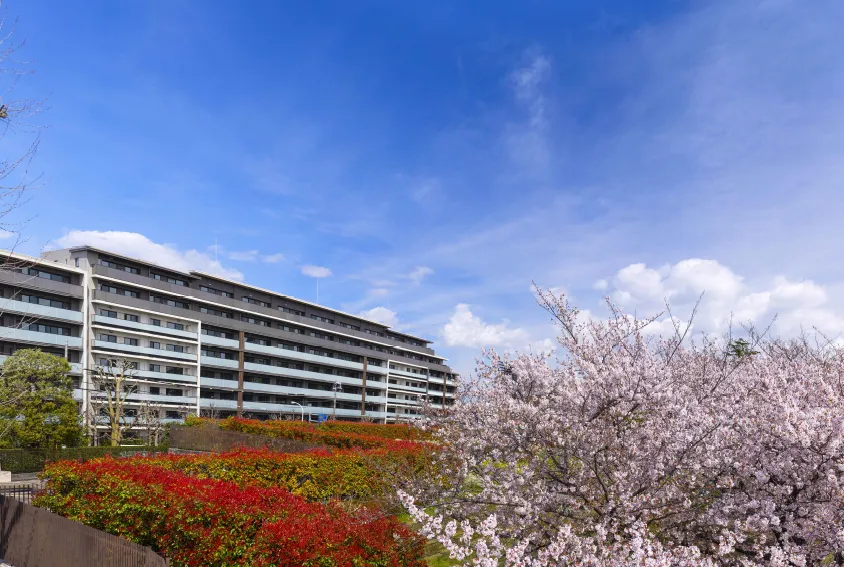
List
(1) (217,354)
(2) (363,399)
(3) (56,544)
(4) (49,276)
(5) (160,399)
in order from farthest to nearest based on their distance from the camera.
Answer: (2) (363,399)
(1) (217,354)
(5) (160,399)
(4) (49,276)
(3) (56,544)

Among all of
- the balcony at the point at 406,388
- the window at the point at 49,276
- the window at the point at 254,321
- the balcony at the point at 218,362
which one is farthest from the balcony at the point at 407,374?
the window at the point at 49,276

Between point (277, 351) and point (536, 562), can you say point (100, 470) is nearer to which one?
point (536, 562)

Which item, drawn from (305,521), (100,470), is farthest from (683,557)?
(100,470)

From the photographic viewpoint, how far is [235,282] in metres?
65.2

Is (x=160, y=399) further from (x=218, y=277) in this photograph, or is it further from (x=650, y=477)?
(x=650, y=477)

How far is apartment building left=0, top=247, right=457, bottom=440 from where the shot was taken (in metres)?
46.1

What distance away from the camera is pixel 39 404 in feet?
108

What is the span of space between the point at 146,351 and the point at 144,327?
2375 millimetres

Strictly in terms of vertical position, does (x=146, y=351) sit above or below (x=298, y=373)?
above

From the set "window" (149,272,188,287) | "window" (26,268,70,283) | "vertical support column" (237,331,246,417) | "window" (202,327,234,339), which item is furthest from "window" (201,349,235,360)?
"window" (26,268,70,283)

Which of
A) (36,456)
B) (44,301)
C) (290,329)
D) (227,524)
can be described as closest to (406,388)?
(290,329)

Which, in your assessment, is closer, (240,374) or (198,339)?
(198,339)

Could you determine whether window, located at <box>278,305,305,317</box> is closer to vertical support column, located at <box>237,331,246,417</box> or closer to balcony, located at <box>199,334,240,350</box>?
vertical support column, located at <box>237,331,246,417</box>

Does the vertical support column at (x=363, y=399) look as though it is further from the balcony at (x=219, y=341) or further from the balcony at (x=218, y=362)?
the balcony at (x=219, y=341)
